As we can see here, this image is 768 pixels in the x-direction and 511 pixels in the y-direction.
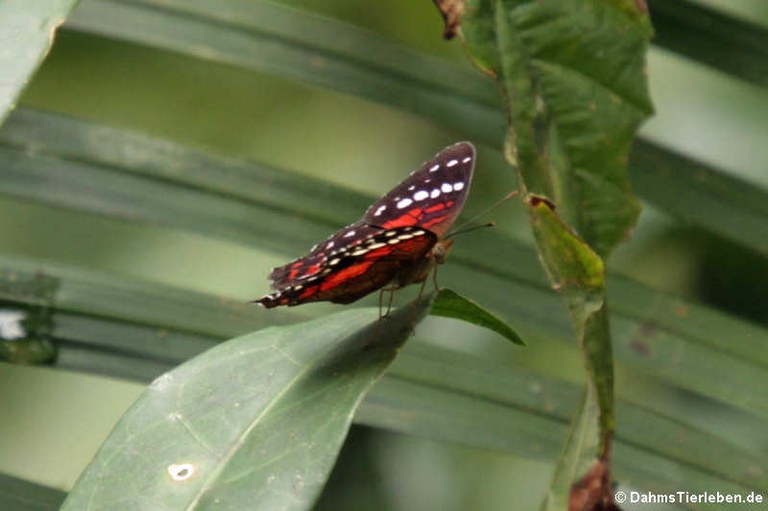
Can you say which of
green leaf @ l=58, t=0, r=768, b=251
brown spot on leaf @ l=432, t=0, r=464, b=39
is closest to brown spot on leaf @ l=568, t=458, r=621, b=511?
brown spot on leaf @ l=432, t=0, r=464, b=39

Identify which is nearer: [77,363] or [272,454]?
[272,454]

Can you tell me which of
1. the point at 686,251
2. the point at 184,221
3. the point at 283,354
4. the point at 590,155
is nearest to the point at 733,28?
the point at 686,251

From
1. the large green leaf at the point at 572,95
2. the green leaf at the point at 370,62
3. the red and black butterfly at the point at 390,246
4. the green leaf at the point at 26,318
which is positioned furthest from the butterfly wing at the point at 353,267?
the green leaf at the point at 370,62

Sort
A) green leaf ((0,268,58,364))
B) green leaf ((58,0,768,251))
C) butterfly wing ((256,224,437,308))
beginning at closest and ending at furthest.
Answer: butterfly wing ((256,224,437,308)), green leaf ((0,268,58,364)), green leaf ((58,0,768,251))

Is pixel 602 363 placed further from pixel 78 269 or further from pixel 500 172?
pixel 500 172

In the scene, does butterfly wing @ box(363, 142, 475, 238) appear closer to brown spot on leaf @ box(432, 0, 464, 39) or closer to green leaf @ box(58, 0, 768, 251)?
brown spot on leaf @ box(432, 0, 464, 39)

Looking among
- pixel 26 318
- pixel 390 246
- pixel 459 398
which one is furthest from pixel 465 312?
pixel 26 318
